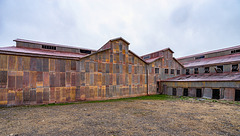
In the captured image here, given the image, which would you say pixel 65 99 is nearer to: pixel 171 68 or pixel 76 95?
pixel 76 95

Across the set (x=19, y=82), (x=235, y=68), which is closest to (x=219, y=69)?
(x=235, y=68)

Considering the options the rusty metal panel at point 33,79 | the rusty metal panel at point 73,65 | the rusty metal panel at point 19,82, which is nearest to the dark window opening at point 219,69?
the rusty metal panel at point 73,65

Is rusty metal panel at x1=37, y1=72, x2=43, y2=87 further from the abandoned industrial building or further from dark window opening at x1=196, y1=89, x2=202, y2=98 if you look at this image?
dark window opening at x1=196, y1=89, x2=202, y2=98

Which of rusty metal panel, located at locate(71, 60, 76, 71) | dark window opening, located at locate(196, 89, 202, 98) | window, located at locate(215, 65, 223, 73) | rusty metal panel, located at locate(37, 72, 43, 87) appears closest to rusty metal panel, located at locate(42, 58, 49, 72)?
rusty metal panel, located at locate(37, 72, 43, 87)

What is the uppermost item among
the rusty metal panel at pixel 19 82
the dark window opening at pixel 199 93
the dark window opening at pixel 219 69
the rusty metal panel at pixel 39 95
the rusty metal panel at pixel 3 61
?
the rusty metal panel at pixel 3 61

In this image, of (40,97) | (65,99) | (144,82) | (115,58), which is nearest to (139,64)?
(144,82)

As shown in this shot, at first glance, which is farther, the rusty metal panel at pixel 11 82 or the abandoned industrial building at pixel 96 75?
the abandoned industrial building at pixel 96 75

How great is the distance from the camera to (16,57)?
15.0 meters

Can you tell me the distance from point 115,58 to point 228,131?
56.4 ft

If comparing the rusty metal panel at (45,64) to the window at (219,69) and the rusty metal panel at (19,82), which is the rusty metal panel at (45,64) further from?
the window at (219,69)

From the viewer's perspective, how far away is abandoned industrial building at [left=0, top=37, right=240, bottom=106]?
49.5 ft

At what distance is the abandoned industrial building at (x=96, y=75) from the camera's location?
15078mm

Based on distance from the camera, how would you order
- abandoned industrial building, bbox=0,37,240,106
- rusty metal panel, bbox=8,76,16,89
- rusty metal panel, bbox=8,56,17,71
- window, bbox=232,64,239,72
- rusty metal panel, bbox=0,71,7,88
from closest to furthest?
1. rusty metal panel, bbox=0,71,7,88
2. rusty metal panel, bbox=8,76,16,89
3. rusty metal panel, bbox=8,56,17,71
4. abandoned industrial building, bbox=0,37,240,106
5. window, bbox=232,64,239,72

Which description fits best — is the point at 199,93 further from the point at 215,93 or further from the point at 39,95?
the point at 39,95
